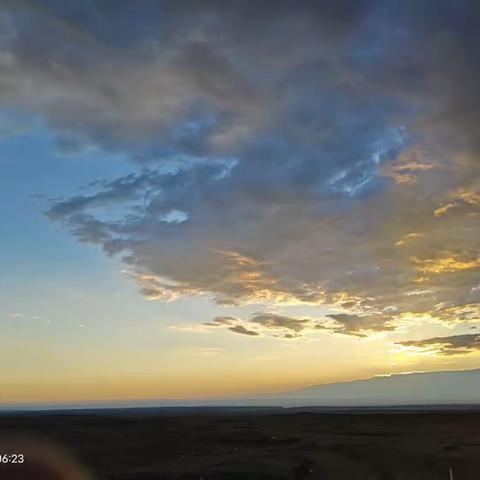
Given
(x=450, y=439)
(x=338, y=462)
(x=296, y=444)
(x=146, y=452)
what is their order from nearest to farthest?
(x=338, y=462), (x=146, y=452), (x=296, y=444), (x=450, y=439)

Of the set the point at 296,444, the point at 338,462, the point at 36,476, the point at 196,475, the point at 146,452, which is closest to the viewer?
the point at 36,476

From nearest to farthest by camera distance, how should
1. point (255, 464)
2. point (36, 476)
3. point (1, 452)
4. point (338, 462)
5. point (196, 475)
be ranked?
1. point (1, 452)
2. point (36, 476)
3. point (196, 475)
4. point (255, 464)
5. point (338, 462)

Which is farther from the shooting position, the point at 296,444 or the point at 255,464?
the point at 296,444

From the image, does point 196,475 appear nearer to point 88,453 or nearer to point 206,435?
point 88,453

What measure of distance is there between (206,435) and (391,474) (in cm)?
2802

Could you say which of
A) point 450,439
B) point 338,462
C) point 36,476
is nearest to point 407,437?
point 450,439

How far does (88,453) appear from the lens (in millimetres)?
35188

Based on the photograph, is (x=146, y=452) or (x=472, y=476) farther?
(x=146, y=452)

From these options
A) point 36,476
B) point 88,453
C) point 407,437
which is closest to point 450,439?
point 407,437

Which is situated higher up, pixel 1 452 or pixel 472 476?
pixel 1 452

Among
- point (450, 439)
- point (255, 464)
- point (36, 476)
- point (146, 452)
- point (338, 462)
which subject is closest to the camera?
point (36, 476)

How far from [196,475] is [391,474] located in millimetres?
Answer: 9244

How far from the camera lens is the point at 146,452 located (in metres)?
38.4

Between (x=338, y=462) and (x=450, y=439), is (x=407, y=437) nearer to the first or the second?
(x=450, y=439)
